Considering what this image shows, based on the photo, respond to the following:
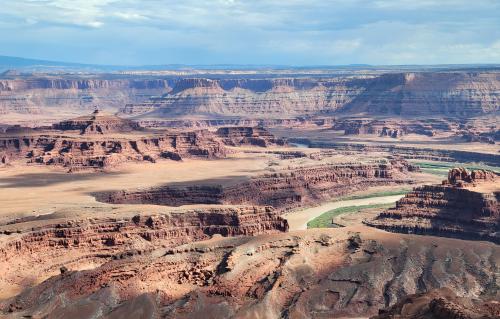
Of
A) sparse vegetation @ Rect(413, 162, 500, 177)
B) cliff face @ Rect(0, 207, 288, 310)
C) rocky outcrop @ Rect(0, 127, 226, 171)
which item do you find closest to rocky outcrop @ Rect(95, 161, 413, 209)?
sparse vegetation @ Rect(413, 162, 500, 177)

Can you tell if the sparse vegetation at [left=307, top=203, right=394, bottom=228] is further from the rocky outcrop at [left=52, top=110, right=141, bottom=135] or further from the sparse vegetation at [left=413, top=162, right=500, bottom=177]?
the rocky outcrop at [left=52, top=110, right=141, bottom=135]

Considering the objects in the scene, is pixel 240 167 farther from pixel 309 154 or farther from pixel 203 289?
pixel 203 289

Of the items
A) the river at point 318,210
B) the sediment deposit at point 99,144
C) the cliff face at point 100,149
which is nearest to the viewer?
the river at point 318,210

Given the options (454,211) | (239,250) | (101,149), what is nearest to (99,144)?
(101,149)

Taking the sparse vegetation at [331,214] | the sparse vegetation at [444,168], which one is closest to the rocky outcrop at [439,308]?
→ the sparse vegetation at [331,214]

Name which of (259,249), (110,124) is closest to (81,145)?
(110,124)

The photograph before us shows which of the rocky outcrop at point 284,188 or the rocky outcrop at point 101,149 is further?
the rocky outcrop at point 101,149

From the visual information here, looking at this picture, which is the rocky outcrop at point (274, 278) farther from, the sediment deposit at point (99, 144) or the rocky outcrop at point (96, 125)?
the rocky outcrop at point (96, 125)
